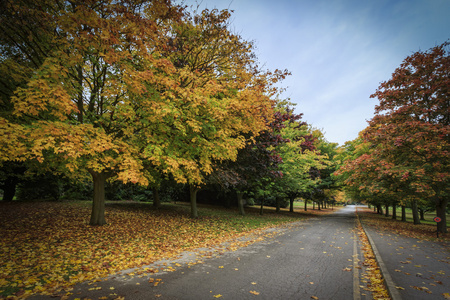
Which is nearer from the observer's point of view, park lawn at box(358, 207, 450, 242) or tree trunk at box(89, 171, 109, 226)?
tree trunk at box(89, 171, 109, 226)

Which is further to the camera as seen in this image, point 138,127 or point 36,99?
point 138,127

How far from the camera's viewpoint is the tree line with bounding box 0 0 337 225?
568 centimetres

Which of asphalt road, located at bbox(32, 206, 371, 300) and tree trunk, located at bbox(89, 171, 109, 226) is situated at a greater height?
tree trunk, located at bbox(89, 171, 109, 226)

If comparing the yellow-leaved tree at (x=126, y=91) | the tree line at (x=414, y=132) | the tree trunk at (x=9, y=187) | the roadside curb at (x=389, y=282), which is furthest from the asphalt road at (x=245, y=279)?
the tree trunk at (x=9, y=187)

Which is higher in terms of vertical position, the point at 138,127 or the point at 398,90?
the point at 398,90

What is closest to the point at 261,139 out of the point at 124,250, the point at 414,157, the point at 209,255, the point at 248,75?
the point at 248,75

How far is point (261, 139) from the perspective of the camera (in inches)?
595

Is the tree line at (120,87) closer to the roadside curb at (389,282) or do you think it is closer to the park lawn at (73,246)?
the park lawn at (73,246)

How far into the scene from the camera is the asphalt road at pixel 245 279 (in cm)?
411

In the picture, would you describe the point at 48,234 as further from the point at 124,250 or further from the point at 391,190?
the point at 391,190

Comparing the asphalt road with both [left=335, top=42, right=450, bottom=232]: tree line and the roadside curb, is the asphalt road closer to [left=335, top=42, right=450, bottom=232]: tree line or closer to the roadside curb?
the roadside curb

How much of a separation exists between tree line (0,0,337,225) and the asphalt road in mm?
2854

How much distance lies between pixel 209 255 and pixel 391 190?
46.0 ft

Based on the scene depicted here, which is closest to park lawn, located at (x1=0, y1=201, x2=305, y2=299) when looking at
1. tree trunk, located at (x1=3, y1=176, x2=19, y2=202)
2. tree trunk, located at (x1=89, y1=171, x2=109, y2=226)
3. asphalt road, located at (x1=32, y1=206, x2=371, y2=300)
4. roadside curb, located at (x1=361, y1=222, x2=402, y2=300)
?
tree trunk, located at (x1=89, y1=171, x2=109, y2=226)
